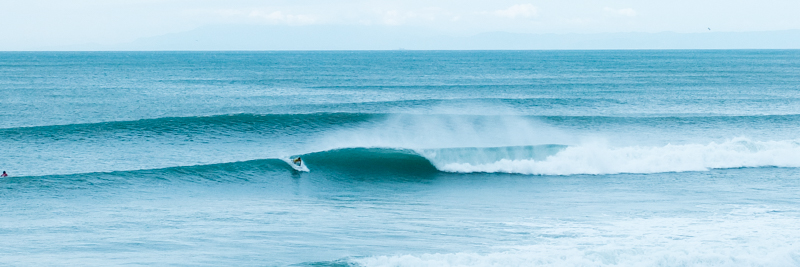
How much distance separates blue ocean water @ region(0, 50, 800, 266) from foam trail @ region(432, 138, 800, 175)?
6cm

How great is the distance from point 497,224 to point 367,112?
63.3ft

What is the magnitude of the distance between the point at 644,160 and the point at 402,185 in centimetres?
746

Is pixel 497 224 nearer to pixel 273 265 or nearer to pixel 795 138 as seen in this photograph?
pixel 273 265

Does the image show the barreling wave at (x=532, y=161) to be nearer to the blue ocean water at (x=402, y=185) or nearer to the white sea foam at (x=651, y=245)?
the blue ocean water at (x=402, y=185)

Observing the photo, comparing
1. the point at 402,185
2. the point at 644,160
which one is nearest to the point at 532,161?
the point at 644,160

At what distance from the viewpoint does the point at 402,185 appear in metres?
18.9

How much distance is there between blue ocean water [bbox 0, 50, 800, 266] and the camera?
11.8 metres

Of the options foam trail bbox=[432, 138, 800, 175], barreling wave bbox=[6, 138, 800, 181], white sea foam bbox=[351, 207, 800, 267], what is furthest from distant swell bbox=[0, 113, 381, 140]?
white sea foam bbox=[351, 207, 800, 267]

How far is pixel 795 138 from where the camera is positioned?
24.6 metres

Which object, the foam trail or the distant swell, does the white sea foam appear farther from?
the distant swell

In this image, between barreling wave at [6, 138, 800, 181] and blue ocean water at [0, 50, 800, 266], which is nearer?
blue ocean water at [0, 50, 800, 266]

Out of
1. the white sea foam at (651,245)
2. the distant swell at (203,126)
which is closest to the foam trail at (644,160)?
the white sea foam at (651,245)

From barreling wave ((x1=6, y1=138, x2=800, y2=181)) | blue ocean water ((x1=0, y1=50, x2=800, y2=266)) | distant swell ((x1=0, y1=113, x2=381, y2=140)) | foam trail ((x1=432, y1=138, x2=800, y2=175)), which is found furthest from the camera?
distant swell ((x1=0, y1=113, x2=381, y2=140))

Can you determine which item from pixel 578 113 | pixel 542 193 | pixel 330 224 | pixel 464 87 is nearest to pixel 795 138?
pixel 578 113
